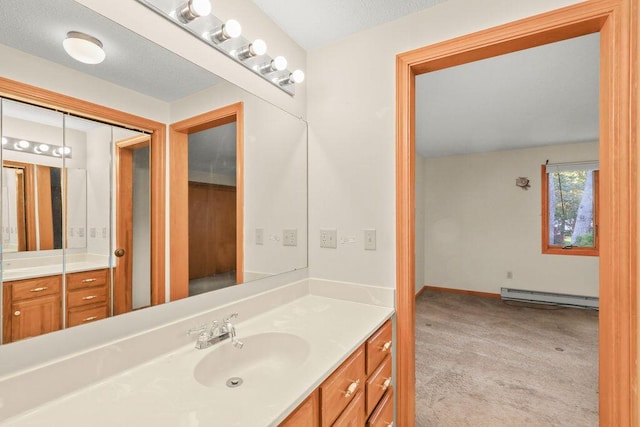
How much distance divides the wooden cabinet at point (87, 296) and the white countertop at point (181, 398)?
19 cm

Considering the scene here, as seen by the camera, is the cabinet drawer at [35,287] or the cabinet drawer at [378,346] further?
the cabinet drawer at [378,346]

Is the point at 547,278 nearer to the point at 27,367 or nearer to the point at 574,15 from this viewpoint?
the point at 574,15

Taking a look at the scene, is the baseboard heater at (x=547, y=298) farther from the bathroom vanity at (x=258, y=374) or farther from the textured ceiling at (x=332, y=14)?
the textured ceiling at (x=332, y=14)

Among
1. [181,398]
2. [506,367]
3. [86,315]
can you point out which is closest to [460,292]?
[506,367]

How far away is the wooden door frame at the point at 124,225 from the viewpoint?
934 millimetres

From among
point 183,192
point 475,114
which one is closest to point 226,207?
point 183,192

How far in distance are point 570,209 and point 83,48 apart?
5.65 m

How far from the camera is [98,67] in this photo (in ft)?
2.94

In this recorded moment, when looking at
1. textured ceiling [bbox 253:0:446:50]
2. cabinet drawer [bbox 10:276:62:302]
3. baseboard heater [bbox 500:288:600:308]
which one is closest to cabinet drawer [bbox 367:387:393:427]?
cabinet drawer [bbox 10:276:62:302]

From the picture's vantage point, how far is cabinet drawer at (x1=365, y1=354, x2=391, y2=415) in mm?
1195

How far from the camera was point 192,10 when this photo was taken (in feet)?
3.41

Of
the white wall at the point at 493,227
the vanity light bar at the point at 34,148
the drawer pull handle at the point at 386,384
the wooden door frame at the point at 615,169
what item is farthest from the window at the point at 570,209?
the vanity light bar at the point at 34,148

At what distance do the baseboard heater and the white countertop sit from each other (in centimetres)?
457

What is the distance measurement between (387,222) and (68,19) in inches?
55.6
